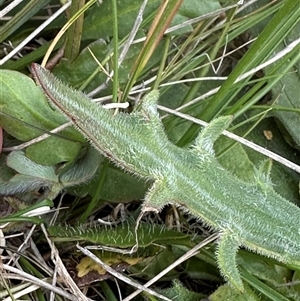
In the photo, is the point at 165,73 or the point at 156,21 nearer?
the point at 156,21

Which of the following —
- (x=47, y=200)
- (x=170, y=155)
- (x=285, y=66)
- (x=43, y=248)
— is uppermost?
(x=285, y=66)

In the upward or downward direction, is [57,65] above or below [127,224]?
above

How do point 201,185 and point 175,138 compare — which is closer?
point 201,185

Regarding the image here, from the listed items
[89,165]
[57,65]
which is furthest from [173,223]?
[57,65]

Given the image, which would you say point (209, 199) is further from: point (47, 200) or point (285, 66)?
point (285, 66)

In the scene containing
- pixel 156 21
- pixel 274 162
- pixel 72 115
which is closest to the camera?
pixel 72 115

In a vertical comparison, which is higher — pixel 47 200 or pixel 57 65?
pixel 57 65

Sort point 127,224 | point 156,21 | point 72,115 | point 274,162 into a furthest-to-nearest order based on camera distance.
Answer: point 274,162 → point 127,224 → point 156,21 → point 72,115

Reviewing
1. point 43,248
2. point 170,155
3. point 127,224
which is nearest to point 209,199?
point 170,155

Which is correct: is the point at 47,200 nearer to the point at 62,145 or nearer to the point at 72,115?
the point at 62,145
